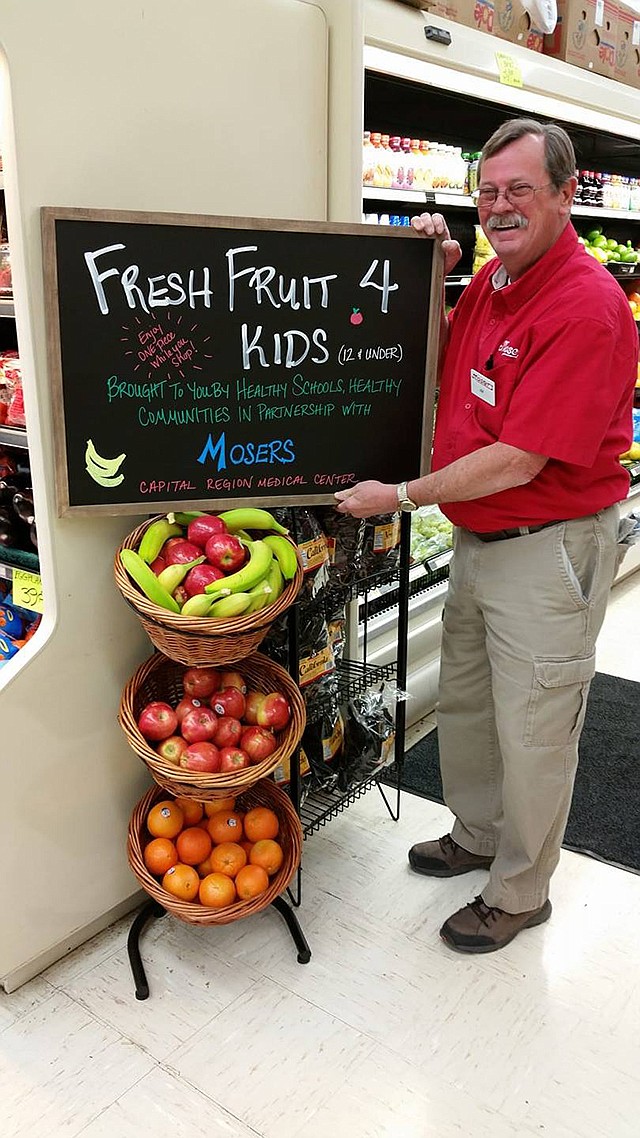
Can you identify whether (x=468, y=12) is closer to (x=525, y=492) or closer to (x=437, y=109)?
(x=437, y=109)

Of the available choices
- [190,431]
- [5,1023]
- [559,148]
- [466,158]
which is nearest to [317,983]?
[5,1023]

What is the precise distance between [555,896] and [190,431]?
1.59m

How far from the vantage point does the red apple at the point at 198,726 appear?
1906mm

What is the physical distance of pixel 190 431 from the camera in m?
1.94

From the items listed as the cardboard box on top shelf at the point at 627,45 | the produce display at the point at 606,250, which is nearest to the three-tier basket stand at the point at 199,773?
the cardboard box on top shelf at the point at 627,45

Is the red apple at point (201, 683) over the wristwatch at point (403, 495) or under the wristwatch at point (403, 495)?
under

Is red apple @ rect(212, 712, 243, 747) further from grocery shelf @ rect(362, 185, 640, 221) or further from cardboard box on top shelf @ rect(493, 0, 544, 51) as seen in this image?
cardboard box on top shelf @ rect(493, 0, 544, 51)

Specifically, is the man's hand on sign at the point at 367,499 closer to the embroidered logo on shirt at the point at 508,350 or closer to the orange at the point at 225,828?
the embroidered logo on shirt at the point at 508,350

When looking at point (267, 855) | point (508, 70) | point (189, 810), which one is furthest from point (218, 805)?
point (508, 70)

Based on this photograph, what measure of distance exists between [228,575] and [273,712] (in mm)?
350

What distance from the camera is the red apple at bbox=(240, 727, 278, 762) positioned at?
193 cm

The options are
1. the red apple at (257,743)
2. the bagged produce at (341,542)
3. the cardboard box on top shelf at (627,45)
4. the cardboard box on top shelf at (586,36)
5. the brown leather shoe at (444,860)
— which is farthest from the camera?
the cardboard box on top shelf at (627,45)

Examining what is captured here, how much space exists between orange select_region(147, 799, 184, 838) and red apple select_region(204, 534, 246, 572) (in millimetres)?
672

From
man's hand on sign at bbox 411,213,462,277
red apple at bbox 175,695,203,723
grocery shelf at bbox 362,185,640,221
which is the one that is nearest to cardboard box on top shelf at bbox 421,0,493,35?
grocery shelf at bbox 362,185,640,221
